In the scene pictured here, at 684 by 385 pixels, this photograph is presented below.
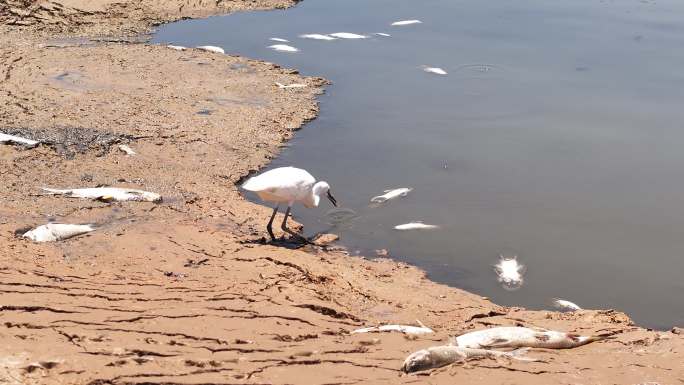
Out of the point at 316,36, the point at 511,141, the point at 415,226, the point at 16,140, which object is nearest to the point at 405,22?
the point at 316,36

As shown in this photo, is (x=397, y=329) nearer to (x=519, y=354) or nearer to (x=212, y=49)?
(x=519, y=354)

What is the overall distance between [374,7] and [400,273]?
12.4 meters

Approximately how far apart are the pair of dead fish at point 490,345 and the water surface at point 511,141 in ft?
5.60

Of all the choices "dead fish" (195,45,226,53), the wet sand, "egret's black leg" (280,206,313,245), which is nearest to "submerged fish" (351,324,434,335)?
the wet sand

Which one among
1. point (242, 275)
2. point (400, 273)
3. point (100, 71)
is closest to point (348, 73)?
point (100, 71)

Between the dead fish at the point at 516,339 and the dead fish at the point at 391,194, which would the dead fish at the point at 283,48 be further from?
the dead fish at the point at 516,339

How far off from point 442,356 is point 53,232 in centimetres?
428

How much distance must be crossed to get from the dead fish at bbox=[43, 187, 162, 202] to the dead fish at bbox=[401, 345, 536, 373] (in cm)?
470

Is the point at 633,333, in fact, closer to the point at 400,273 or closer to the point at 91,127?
the point at 400,273

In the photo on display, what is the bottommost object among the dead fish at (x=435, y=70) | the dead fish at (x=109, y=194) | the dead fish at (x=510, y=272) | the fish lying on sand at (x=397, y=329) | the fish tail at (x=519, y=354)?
the dead fish at (x=510, y=272)

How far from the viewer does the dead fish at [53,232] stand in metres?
7.55

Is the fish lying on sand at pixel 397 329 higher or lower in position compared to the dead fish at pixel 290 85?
lower

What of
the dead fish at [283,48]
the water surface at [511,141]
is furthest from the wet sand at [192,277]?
the dead fish at [283,48]

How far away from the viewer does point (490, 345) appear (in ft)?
18.1
